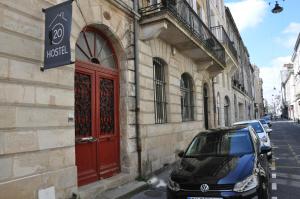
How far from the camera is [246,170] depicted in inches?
200

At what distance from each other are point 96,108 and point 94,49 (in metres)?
1.51

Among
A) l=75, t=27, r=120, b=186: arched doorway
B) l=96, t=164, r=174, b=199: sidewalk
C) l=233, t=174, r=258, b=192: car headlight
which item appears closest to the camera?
l=233, t=174, r=258, b=192: car headlight

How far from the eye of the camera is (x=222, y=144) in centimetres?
641

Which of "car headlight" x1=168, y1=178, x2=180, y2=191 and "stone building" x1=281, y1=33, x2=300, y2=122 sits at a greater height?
"stone building" x1=281, y1=33, x2=300, y2=122

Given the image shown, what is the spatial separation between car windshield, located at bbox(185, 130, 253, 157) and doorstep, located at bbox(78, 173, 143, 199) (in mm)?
1996

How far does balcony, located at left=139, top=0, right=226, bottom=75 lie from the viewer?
30.4ft

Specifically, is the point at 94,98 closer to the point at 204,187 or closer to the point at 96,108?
the point at 96,108

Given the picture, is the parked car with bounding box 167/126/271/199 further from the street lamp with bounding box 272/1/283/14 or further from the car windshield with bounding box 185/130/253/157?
the street lamp with bounding box 272/1/283/14

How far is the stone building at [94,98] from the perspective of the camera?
5.09 meters

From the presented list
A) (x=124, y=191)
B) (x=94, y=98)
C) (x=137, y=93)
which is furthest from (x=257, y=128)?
(x=94, y=98)

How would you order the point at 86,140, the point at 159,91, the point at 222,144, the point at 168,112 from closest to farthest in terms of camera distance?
the point at 222,144 < the point at 86,140 < the point at 159,91 < the point at 168,112

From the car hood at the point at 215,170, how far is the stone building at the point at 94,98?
219cm

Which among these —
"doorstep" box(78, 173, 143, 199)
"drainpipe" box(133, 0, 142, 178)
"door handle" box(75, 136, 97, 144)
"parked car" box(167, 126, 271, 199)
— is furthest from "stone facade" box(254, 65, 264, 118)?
"door handle" box(75, 136, 97, 144)

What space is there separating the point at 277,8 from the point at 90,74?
10735mm
